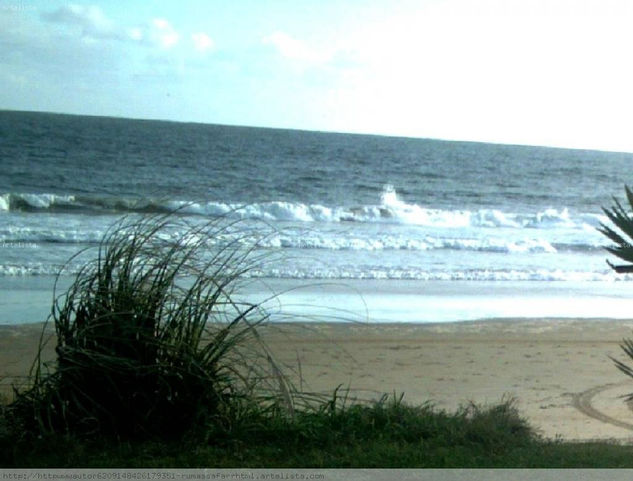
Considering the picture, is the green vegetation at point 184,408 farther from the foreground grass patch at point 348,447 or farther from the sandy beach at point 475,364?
the sandy beach at point 475,364

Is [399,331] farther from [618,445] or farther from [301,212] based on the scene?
[301,212]

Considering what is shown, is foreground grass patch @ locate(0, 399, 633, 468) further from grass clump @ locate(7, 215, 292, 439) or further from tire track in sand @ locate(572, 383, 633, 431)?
tire track in sand @ locate(572, 383, 633, 431)

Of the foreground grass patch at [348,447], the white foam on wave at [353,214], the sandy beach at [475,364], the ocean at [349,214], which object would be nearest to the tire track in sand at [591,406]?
the sandy beach at [475,364]

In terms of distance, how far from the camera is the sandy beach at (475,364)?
7.63 meters

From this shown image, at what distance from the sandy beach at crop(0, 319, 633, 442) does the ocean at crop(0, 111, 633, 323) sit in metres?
1.01

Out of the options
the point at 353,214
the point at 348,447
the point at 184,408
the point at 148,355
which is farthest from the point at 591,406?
the point at 353,214

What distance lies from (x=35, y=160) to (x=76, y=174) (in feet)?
19.0

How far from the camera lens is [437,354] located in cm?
1010

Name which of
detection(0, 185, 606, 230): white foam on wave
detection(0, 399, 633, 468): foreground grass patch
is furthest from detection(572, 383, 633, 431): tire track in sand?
detection(0, 185, 606, 230): white foam on wave

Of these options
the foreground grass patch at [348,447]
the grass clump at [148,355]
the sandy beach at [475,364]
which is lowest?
the sandy beach at [475,364]

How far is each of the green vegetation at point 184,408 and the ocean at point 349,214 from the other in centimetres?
71

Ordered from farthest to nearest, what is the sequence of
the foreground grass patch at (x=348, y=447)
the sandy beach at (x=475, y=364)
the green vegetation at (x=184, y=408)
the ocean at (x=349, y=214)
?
the ocean at (x=349, y=214)
the sandy beach at (x=475, y=364)
the green vegetation at (x=184, y=408)
the foreground grass patch at (x=348, y=447)

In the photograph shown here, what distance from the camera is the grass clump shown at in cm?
520

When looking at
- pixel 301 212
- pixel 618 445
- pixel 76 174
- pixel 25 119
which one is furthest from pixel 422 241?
pixel 25 119
